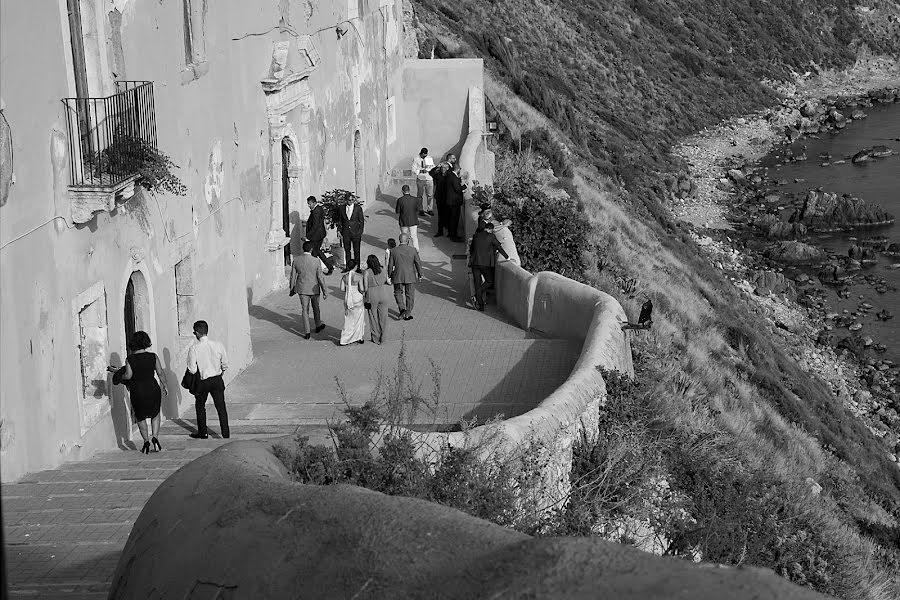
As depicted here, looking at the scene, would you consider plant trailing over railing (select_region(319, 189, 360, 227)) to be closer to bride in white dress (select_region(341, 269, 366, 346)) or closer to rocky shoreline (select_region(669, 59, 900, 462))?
bride in white dress (select_region(341, 269, 366, 346))

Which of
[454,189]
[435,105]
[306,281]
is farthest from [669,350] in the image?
[435,105]

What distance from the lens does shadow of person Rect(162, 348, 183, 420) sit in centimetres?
1455

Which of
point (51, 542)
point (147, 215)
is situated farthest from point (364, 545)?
point (147, 215)

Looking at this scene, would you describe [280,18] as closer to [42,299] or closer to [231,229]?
[231,229]

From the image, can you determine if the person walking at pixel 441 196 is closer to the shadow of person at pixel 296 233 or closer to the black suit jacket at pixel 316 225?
the shadow of person at pixel 296 233

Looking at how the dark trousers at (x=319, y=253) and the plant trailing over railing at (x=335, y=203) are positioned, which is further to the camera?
the plant trailing over railing at (x=335, y=203)

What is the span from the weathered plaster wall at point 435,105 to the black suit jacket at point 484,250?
14084 millimetres

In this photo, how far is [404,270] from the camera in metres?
19.1

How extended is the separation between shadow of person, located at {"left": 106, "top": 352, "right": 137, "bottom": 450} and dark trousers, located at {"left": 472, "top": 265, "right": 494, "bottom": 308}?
25.7 ft

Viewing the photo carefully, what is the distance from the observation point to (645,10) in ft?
253

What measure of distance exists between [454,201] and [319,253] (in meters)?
4.10

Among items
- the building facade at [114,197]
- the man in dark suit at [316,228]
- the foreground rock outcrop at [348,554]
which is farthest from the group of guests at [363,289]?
the foreground rock outcrop at [348,554]

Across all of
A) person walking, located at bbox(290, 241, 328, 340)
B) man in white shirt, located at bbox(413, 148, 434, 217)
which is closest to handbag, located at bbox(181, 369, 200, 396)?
person walking, located at bbox(290, 241, 328, 340)

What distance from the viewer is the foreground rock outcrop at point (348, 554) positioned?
4.65 metres
